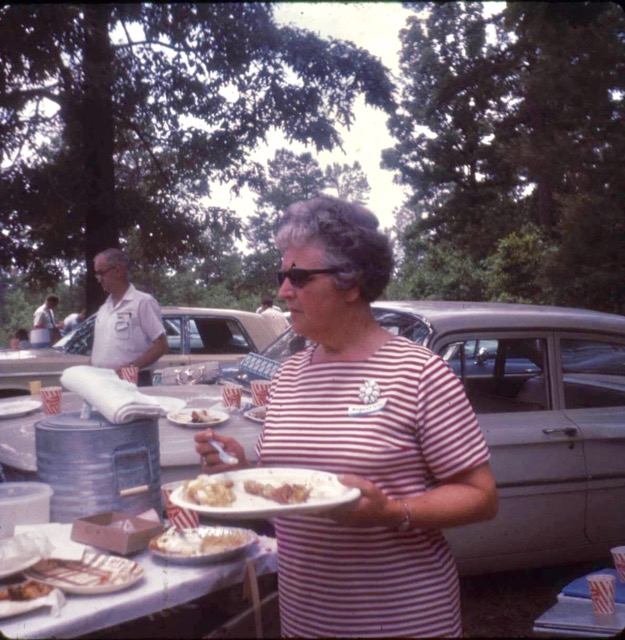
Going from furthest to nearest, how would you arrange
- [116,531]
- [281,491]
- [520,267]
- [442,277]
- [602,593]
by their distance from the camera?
1. [442,277]
2. [520,267]
3. [602,593]
4. [116,531]
5. [281,491]

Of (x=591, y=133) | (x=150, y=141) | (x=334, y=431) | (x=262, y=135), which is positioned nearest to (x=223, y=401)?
(x=334, y=431)

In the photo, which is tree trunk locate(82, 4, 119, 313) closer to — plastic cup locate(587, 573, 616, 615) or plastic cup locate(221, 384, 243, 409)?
plastic cup locate(221, 384, 243, 409)

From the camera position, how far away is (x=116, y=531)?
2383mm

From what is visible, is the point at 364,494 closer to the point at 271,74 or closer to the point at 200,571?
the point at 200,571

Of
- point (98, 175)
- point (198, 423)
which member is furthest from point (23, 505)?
point (98, 175)

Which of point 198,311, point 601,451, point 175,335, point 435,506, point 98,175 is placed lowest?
point 601,451

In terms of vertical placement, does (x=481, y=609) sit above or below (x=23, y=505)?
below

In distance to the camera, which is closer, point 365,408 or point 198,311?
point 365,408

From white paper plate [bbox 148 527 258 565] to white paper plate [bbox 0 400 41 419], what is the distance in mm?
2566

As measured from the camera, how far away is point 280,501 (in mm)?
1854

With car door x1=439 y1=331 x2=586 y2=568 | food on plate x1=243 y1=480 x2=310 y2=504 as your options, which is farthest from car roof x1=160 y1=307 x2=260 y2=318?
food on plate x1=243 y1=480 x2=310 y2=504

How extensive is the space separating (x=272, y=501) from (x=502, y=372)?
380cm

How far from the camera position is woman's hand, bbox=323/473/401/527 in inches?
69.1

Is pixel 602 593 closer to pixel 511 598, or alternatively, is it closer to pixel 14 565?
pixel 511 598
